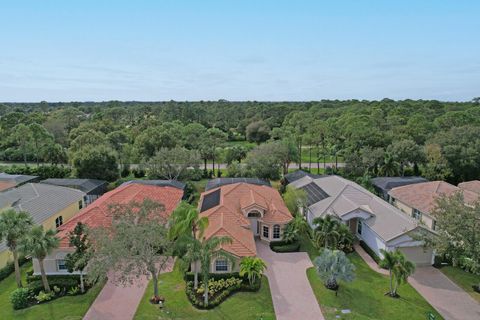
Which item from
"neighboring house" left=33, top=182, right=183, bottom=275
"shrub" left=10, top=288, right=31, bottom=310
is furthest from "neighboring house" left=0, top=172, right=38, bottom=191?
"shrub" left=10, top=288, right=31, bottom=310

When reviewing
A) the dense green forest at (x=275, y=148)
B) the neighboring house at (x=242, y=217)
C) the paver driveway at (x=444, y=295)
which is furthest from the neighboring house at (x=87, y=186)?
the paver driveway at (x=444, y=295)

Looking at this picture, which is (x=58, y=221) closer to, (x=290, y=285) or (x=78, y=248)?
(x=78, y=248)

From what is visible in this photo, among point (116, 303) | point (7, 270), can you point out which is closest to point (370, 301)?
point (116, 303)

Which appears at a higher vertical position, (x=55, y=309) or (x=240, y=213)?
(x=240, y=213)

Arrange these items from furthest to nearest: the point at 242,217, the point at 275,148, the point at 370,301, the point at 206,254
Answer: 1. the point at 275,148
2. the point at 242,217
3. the point at 370,301
4. the point at 206,254

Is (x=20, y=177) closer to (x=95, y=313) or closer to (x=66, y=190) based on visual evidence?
(x=66, y=190)

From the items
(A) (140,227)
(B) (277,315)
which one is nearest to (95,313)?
(A) (140,227)
